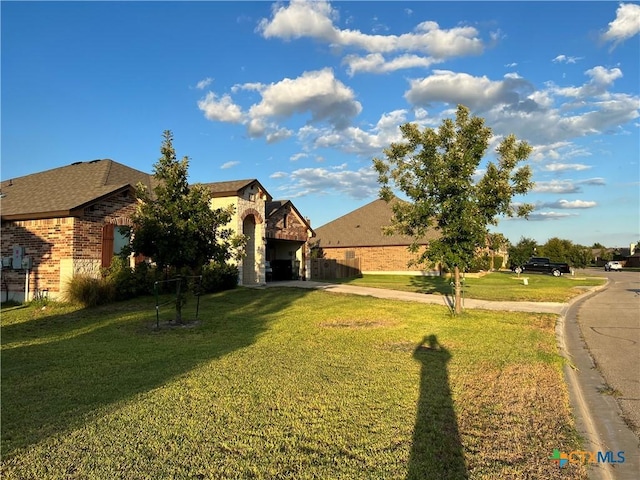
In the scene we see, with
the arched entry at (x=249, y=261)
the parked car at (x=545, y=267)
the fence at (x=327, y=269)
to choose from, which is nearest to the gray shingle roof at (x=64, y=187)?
the arched entry at (x=249, y=261)

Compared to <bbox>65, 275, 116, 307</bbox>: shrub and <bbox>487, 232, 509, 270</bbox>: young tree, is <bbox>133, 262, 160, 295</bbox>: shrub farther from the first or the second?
<bbox>487, 232, 509, 270</bbox>: young tree

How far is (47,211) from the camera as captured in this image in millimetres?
15836

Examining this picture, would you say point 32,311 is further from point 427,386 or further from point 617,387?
point 617,387

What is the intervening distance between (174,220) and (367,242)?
31552mm

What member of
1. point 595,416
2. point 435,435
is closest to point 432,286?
point 595,416

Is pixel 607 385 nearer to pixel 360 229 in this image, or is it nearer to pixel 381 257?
pixel 381 257

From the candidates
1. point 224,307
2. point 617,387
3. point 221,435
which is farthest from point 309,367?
point 224,307

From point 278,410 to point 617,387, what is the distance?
17.2ft

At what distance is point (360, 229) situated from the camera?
4350 cm

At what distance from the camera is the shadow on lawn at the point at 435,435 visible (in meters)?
3.75

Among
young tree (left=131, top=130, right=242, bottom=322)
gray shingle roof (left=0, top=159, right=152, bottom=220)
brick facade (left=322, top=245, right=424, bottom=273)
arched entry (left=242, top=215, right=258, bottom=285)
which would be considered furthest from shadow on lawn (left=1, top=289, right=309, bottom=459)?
brick facade (left=322, top=245, right=424, bottom=273)

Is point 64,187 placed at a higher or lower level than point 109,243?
higher

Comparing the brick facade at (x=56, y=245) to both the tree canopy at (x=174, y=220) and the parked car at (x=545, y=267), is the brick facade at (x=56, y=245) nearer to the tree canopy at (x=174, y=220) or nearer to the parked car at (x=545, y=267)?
the tree canopy at (x=174, y=220)

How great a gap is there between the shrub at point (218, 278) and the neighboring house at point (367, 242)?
18.2 metres
